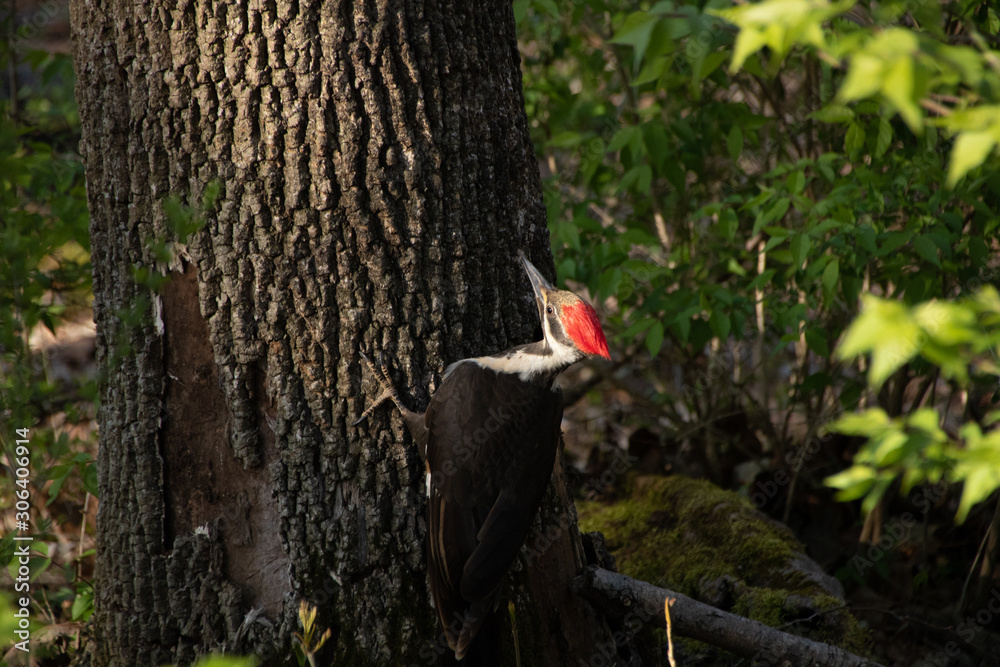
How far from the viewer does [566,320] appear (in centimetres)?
240

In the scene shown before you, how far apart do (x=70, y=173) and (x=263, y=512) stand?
2004 mm

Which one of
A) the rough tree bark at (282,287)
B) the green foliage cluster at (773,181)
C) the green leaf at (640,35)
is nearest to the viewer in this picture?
the green foliage cluster at (773,181)

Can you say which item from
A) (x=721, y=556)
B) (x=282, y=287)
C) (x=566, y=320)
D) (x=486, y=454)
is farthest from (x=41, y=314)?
(x=721, y=556)

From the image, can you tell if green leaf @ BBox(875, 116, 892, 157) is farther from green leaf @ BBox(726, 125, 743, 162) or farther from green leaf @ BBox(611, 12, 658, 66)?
green leaf @ BBox(611, 12, 658, 66)

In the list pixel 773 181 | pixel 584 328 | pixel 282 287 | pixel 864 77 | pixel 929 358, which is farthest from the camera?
pixel 773 181

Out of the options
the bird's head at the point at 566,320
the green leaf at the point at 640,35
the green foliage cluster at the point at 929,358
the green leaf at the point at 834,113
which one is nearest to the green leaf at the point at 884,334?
the green foliage cluster at the point at 929,358

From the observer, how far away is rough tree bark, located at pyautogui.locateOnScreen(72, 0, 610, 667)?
213 centimetres

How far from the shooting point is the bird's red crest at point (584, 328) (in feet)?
7.74

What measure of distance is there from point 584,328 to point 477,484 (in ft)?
1.90

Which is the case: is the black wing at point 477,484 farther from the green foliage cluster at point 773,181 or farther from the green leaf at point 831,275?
the green leaf at point 831,275

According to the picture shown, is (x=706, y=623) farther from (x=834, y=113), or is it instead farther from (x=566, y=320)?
(x=834, y=113)

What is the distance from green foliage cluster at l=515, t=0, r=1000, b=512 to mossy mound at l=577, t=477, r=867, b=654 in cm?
47

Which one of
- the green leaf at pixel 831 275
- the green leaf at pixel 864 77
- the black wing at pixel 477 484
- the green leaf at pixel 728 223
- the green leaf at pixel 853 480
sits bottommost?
the black wing at pixel 477 484

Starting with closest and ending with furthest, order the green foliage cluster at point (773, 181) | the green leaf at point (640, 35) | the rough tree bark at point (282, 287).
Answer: the green foliage cluster at point (773, 181), the green leaf at point (640, 35), the rough tree bark at point (282, 287)
